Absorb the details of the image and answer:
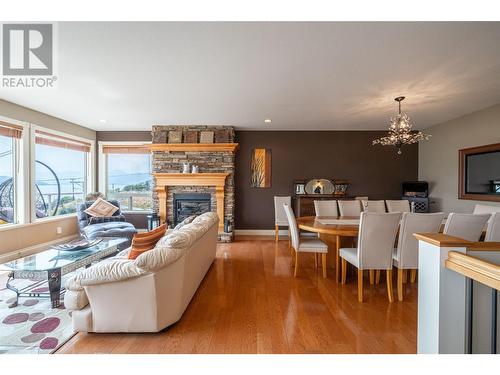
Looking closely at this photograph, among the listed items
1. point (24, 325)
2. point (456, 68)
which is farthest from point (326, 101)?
point (24, 325)

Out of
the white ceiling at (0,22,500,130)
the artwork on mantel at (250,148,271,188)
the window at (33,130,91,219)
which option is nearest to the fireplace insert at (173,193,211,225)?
the artwork on mantel at (250,148,271,188)

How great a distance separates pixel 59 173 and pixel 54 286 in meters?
3.72

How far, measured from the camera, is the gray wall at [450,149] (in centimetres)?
436

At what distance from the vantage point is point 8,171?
4.20 metres

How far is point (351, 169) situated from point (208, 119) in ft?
11.8

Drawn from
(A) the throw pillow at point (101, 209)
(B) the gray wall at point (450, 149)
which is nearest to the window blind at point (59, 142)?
(A) the throw pillow at point (101, 209)

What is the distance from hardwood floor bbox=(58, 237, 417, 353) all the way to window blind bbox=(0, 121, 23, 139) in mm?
3809

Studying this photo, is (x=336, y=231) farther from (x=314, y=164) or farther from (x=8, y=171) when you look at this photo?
(x=8, y=171)

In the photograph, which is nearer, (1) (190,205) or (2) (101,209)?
(2) (101,209)

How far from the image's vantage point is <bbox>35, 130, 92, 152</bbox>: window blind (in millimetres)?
4742

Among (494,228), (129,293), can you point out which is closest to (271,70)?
(129,293)

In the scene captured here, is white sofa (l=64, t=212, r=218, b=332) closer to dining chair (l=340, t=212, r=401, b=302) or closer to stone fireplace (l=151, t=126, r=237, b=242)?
dining chair (l=340, t=212, r=401, b=302)

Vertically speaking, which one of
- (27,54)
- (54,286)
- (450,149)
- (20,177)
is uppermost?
(27,54)
